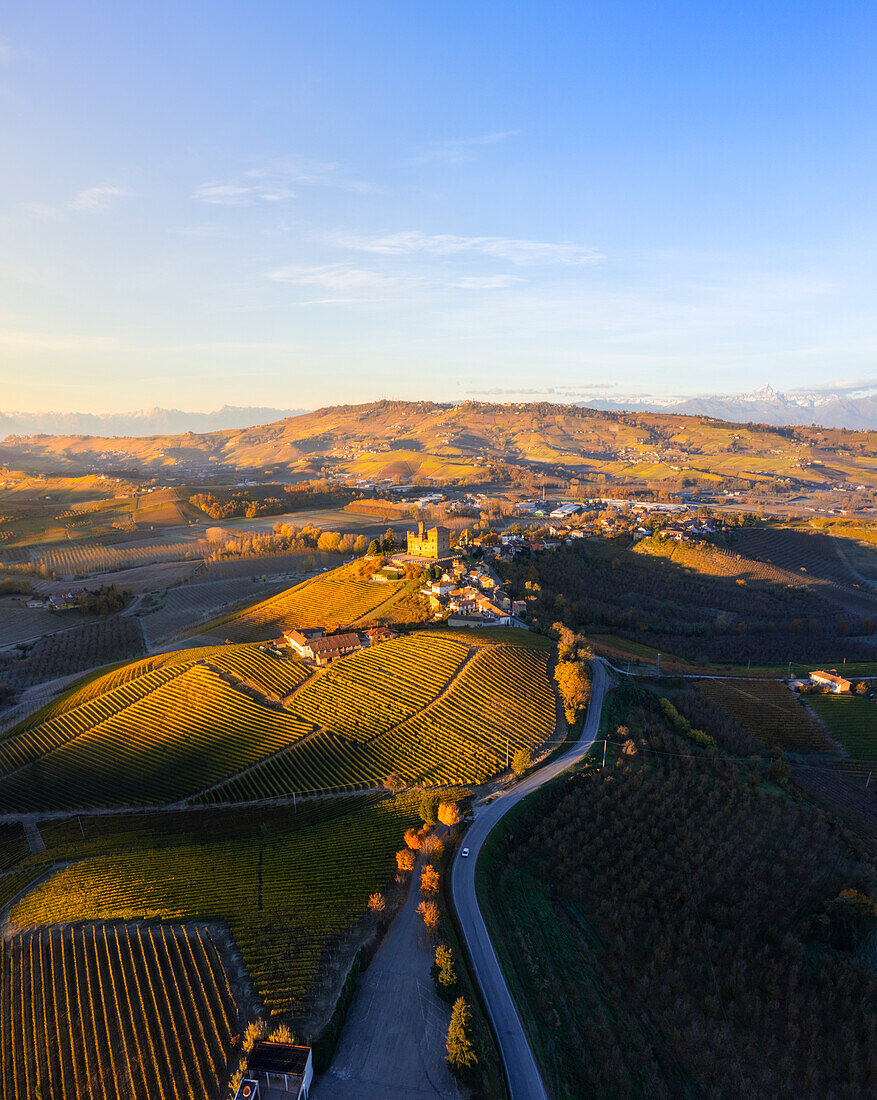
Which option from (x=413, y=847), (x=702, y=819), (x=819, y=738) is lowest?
(x=819, y=738)

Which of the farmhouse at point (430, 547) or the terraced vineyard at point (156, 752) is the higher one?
the farmhouse at point (430, 547)

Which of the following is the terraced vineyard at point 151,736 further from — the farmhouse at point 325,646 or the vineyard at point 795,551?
the vineyard at point 795,551

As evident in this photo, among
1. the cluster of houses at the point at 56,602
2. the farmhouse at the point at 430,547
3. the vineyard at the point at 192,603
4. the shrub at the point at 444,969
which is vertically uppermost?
the farmhouse at the point at 430,547

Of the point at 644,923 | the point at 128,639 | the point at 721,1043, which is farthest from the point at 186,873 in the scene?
the point at 128,639

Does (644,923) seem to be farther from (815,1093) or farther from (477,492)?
(477,492)

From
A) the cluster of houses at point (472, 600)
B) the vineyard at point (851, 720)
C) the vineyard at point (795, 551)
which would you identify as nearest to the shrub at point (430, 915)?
the cluster of houses at point (472, 600)

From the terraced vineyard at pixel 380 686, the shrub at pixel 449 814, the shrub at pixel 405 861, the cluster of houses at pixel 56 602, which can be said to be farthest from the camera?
the cluster of houses at pixel 56 602
